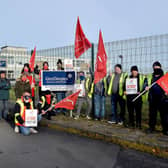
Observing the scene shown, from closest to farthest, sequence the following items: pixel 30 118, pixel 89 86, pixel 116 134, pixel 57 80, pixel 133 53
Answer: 1. pixel 116 134
2. pixel 30 118
3. pixel 89 86
4. pixel 133 53
5. pixel 57 80

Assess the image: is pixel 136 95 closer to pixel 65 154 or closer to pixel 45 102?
pixel 65 154

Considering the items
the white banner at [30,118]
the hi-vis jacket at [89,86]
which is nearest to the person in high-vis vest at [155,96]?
the hi-vis jacket at [89,86]

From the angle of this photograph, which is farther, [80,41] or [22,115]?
[80,41]

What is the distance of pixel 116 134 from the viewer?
552 centimetres

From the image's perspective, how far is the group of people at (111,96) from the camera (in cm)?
575

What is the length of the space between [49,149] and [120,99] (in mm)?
2777

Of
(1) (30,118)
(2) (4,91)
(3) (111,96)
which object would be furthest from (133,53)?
(2) (4,91)

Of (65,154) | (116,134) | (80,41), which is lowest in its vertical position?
(65,154)

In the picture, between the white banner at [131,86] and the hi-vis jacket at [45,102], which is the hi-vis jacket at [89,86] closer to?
the hi-vis jacket at [45,102]

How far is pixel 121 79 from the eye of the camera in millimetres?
6777

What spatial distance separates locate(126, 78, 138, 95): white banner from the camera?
241 inches

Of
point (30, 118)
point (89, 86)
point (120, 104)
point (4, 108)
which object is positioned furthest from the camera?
point (4, 108)

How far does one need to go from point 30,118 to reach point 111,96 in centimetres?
247

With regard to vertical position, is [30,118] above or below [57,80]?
below
